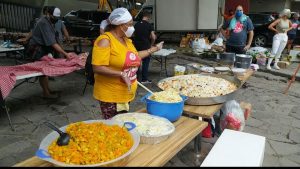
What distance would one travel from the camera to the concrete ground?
3840 millimetres

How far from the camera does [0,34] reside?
31.5 ft

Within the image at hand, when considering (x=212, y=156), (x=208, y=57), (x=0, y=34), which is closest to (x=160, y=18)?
(x=208, y=57)

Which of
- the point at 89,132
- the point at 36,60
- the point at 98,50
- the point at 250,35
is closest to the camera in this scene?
the point at 89,132

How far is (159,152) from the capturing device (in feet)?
6.60

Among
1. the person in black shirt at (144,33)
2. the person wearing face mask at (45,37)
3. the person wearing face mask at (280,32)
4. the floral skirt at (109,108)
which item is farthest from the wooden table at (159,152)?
the person wearing face mask at (280,32)

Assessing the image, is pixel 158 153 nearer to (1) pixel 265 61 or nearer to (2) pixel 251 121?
(2) pixel 251 121

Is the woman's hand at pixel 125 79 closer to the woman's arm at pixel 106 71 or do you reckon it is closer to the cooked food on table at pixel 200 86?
the woman's arm at pixel 106 71

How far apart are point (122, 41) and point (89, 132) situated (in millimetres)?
1161

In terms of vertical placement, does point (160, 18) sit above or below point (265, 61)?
above

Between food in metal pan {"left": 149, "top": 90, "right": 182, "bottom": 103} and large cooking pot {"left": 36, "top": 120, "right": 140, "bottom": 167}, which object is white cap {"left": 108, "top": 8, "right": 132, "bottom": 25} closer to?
food in metal pan {"left": 149, "top": 90, "right": 182, "bottom": 103}

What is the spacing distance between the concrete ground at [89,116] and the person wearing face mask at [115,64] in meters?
1.32

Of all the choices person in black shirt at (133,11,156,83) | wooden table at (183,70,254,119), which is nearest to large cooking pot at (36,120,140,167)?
wooden table at (183,70,254,119)

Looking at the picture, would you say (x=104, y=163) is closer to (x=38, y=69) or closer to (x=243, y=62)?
(x=38, y=69)

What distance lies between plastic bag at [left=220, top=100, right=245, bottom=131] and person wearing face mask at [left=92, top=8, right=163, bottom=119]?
1518mm
